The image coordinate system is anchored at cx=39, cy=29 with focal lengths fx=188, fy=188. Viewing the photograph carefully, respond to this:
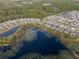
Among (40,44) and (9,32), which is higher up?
(9,32)

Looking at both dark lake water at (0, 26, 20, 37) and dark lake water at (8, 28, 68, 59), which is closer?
dark lake water at (8, 28, 68, 59)

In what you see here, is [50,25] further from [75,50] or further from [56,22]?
[75,50]

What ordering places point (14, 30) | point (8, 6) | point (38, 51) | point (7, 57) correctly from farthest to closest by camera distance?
point (8, 6) → point (14, 30) → point (38, 51) → point (7, 57)

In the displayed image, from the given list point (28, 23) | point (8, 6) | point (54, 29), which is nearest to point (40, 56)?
point (54, 29)

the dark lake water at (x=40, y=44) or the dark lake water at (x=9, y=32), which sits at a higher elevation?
the dark lake water at (x=9, y=32)

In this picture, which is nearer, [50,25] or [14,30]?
[14,30]

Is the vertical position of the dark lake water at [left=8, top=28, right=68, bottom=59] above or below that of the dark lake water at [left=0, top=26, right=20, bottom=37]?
below

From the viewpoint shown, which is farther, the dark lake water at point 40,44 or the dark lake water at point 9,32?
the dark lake water at point 9,32

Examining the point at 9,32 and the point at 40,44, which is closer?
the point at 40,44
